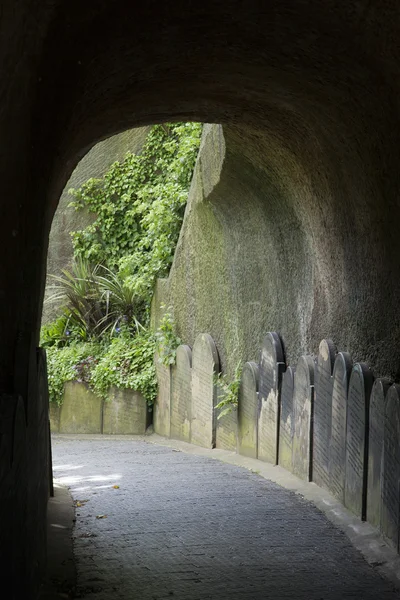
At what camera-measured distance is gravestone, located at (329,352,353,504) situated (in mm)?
6336

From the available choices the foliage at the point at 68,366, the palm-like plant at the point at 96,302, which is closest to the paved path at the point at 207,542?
the foliage at the point at 68,366

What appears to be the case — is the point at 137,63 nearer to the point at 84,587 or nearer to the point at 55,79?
the point at 55,79

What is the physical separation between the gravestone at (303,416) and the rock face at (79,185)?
345 inches

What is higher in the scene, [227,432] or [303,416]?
[303,416]

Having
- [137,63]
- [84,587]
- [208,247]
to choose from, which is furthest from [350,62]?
[208,247]

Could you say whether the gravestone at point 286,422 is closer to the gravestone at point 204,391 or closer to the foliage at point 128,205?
the gravestone at point 204,391

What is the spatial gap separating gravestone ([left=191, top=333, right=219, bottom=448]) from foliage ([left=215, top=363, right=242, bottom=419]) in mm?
130

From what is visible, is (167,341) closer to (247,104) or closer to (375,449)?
(247,104)

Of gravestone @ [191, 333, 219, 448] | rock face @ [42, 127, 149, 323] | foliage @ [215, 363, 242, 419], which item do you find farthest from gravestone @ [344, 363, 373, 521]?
rock face @ [42, 127, 149, 323]

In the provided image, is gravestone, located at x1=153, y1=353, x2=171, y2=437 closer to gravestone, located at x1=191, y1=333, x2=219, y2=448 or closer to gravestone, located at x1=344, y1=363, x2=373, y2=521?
gravestone, located at x1=191, y1=333, x2=219, y2=448

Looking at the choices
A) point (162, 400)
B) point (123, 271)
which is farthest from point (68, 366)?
point (123, 271)

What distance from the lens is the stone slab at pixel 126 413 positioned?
40.2ft

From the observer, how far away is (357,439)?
5.98 m

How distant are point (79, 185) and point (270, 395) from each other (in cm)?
846
